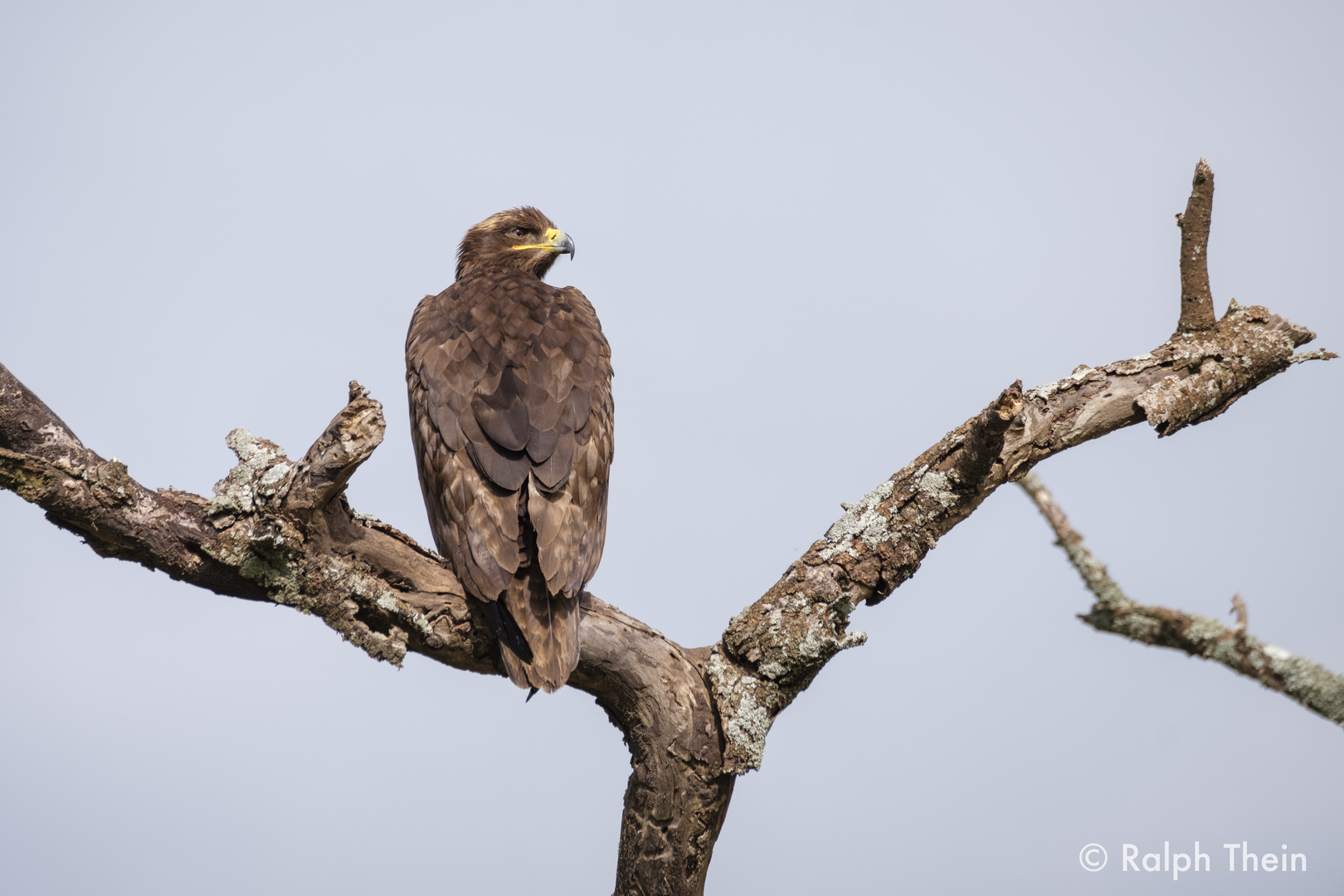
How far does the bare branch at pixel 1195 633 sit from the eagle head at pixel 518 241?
11.9ft

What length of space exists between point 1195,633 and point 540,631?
2540mm

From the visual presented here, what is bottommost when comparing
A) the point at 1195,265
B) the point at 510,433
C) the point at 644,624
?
the point at 644,624

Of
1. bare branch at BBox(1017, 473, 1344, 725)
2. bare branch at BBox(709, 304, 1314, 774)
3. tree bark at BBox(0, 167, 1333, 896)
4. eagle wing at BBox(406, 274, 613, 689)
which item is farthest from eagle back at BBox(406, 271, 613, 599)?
bare branch at BBox(1017, 473, 1344, 725)

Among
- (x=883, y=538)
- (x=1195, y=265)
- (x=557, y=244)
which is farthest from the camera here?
(x=557, y=244)

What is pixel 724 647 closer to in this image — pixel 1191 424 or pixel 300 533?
pixel 300 533

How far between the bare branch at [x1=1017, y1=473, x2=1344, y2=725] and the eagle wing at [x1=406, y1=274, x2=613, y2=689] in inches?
78.6

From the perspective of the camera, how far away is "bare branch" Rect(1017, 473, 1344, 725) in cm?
374

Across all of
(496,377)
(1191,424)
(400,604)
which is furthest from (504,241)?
(1191,424)

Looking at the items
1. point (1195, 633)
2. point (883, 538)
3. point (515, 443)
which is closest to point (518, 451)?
point (515, 443)

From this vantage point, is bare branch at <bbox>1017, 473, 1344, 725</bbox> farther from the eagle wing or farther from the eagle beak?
the eagle beak

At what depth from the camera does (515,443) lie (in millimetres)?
4566

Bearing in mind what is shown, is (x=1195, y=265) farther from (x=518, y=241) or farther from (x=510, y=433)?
(x=518, y=241)

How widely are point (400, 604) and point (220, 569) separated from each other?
665 millimetres

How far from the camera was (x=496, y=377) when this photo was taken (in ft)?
16.0
